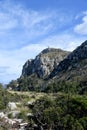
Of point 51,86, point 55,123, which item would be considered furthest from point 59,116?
point 51,86

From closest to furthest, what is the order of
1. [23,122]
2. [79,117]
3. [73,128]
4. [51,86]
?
[73,128] < [79,117] < [23,122] < [51,86]

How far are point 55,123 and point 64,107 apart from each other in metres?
3.63

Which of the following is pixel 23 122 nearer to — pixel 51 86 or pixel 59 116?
pixel 59 116

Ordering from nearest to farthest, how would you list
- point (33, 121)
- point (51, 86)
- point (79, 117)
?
1. point (79, 117)
2. point (33, 121)
3. point (51, 86)

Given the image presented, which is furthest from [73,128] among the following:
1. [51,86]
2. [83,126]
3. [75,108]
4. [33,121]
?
[51,86]

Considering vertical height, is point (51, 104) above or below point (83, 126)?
above

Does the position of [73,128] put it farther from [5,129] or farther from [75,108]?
[5,129]

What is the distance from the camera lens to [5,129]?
5169cm

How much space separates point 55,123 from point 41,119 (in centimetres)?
304

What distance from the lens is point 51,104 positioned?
189ft

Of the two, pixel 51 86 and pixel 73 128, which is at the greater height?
pixel 51 86

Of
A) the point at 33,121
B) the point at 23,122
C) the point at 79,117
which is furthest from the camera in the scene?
the point at 23,122

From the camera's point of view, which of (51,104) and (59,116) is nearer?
(59,116)

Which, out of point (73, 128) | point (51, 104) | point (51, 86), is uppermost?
point (51, 86)
